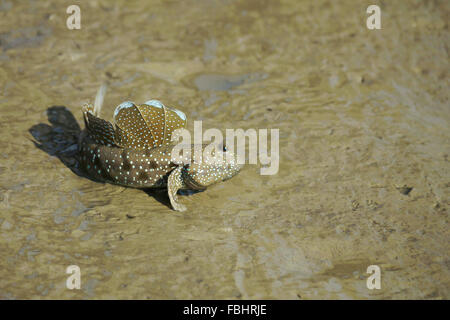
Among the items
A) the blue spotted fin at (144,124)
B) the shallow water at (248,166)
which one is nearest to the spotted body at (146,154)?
the blue spotted fin at (144,124)

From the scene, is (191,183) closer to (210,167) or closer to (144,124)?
(210,167)

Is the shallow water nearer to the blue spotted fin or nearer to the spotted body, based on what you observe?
the spotted body

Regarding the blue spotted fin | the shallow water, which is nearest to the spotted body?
the blue spotted fin

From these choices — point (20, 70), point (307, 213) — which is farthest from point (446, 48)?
point (20, 70)

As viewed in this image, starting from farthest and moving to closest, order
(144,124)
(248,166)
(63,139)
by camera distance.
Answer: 1. (63,139)
2. (248,166)
3. (144,124)

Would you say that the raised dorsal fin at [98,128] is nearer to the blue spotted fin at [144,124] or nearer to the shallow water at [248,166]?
the blue spotted fin at [144,124]

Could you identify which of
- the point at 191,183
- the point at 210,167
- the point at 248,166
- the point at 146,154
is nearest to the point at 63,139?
the point at 146,154

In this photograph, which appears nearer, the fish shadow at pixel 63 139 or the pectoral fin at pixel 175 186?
the pectoral fin at pixel 175 186
